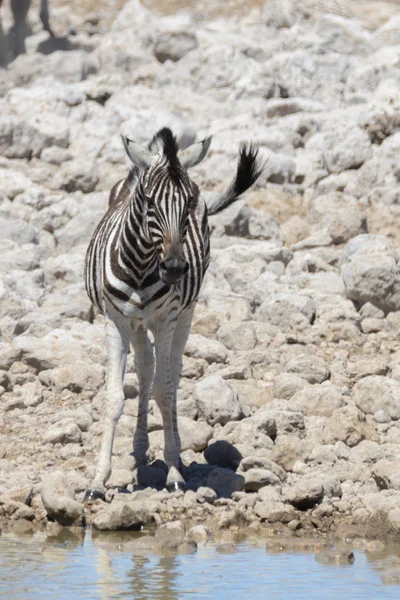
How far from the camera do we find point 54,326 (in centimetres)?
1115

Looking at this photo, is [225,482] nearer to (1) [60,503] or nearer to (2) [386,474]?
(2) [386,474]

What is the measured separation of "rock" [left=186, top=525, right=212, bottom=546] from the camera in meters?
7.14

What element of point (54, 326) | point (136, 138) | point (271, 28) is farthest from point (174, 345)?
point (271, 28)

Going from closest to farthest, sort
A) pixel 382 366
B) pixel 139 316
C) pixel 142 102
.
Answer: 1. pixel 139 316
2. pixel 382 366
3. pixel 142 102

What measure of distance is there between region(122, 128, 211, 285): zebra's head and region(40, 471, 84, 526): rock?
1416 millimetres

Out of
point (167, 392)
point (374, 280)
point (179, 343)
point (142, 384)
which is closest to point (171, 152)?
point (167, 392)

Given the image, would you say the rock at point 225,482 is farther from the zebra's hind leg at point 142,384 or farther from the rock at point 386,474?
the rock at point 386,474

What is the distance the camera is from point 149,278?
784 cm

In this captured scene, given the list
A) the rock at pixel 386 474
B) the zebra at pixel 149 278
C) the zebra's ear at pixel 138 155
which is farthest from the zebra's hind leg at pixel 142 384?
the rock at pixel 386 474

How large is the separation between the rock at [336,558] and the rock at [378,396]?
8.63ft

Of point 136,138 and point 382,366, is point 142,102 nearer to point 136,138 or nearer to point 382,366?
point 136,138

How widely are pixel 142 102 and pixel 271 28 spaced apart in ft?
24.9

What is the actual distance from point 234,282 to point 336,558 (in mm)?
6098

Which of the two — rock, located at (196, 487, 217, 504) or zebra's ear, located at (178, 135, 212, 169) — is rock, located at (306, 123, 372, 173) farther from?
rock, located at (196, 487, 217, 504)
